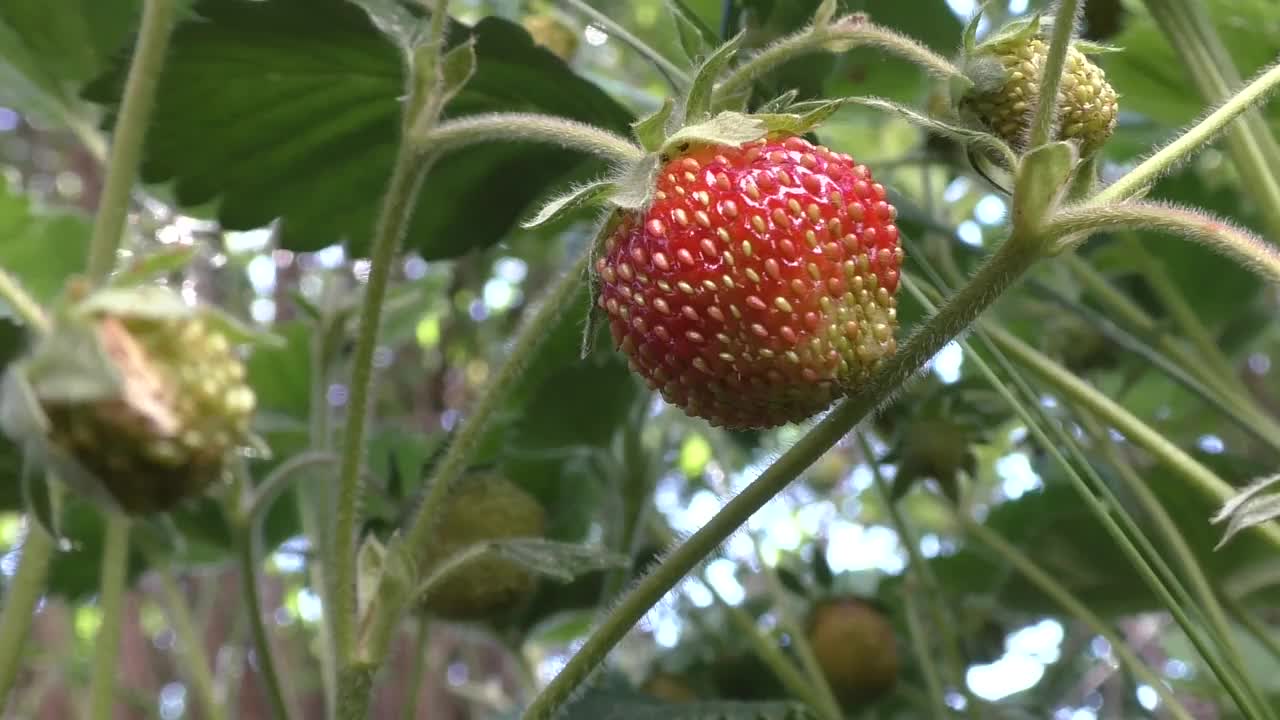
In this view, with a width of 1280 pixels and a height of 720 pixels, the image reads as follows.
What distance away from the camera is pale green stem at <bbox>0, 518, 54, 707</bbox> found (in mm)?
466

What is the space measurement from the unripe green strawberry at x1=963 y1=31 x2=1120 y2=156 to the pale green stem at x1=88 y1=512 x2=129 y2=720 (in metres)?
0.42

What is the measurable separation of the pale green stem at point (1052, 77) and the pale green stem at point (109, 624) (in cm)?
42

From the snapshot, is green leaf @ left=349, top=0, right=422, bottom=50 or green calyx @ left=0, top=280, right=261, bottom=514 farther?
green leaf @ left=349, top=0, right=422, bottom=50

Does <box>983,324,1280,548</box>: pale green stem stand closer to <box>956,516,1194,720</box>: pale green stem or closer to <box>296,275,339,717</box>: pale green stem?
<box>956,516,1194,720</box>: pale green stem

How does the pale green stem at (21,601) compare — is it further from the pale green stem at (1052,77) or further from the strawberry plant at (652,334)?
the pale green stem at (1052,77)

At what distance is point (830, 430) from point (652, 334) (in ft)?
0.24

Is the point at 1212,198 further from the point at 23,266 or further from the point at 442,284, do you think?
the point at 23,266

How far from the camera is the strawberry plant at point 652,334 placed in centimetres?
42

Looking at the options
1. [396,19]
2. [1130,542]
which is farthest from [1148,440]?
[396,19]

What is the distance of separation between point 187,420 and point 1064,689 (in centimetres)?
103

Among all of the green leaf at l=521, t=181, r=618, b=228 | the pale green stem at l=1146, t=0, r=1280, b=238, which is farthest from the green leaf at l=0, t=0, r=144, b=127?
the pale green stem at l=1146, t=0, r=1280, b=238

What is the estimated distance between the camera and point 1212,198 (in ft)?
3.47

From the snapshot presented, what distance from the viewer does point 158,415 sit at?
0.31 metres

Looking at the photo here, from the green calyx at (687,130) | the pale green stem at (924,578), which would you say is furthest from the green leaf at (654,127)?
the pale green stem at (924,578)
